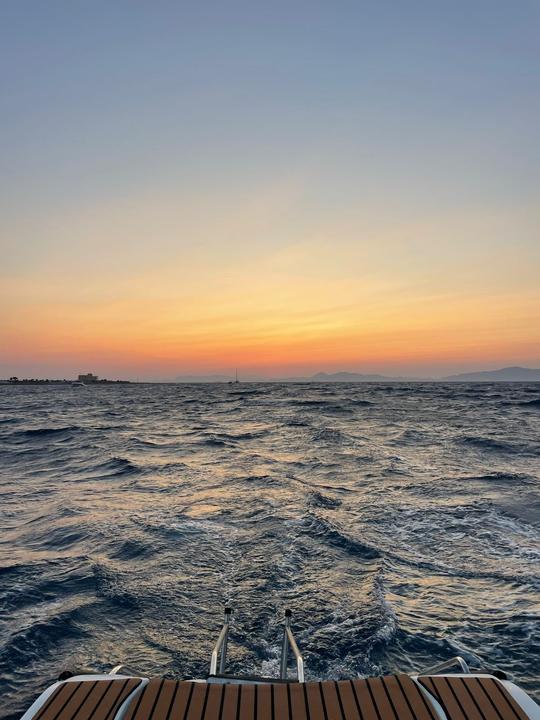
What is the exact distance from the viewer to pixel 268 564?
1027 centimetres

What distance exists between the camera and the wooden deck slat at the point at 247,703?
2829 millimetres

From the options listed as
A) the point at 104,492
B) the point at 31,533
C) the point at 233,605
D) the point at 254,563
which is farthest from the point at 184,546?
the point at 104,492

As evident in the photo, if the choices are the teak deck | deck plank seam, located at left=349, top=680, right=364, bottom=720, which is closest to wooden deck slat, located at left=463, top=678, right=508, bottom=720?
the teak deck

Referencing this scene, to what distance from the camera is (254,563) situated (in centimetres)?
1036

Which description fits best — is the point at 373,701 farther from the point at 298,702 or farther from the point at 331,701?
the point at 298,702

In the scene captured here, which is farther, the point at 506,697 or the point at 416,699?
the point at 506,697

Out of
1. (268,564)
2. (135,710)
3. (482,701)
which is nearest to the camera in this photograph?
(135,710)

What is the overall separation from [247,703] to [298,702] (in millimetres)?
318

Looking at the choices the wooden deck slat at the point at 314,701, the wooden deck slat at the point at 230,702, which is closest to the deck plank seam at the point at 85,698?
the wooden deck slat at the point at 230,702

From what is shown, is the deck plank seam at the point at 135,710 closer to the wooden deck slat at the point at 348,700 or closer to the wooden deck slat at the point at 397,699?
the wooden deck slat at the point at 348,700

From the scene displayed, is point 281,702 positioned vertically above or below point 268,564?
above

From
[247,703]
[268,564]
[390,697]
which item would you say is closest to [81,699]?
[247,703]

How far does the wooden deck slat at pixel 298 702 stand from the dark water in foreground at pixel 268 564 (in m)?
3.98

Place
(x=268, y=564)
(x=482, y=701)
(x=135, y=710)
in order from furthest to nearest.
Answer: (x=268, y=564)
(x=482, y=701)
(x=135, y=710)
